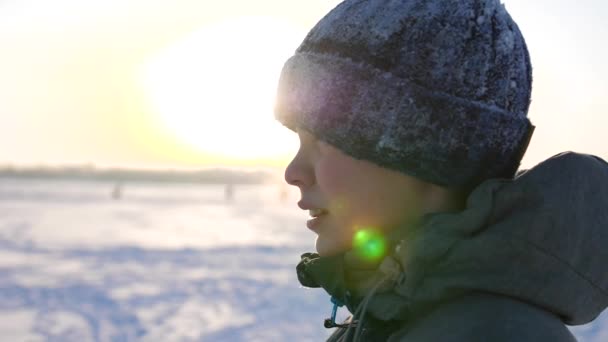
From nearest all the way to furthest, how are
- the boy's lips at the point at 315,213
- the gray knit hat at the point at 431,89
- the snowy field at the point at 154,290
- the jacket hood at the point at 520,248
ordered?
the jacket hood at the point at 520,248, the gray knit hat at the point at 431,89, the boy's lips at the point at 315,213, the snowy field at the point at 154,290

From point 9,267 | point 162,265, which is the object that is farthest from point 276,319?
point 9,267

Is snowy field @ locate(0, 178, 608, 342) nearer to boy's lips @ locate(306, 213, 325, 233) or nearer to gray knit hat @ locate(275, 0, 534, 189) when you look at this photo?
boy's lips @ locate(306, 213, 325, 233)

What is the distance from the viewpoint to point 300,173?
55.5 inches

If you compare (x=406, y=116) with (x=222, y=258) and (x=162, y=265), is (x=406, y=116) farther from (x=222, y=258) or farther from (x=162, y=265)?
(x=222, y=258)

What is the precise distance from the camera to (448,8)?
130cm

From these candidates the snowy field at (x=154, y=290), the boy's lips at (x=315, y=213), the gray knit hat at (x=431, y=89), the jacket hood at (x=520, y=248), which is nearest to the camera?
the jacket hood at (x=520, y=248)

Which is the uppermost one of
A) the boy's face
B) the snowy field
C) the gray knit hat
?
the gray knit hat

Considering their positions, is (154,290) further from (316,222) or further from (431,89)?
(431,89)

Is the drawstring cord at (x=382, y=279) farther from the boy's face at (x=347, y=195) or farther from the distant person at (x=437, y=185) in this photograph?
the boy's face at (x=347, y=195)

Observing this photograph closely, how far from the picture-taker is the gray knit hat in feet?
4.22

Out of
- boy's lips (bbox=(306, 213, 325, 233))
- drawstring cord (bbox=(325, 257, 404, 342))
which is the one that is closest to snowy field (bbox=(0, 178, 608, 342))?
boy's lips (bbox=(306, 213, 325, 233))

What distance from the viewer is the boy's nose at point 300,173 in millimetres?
1409

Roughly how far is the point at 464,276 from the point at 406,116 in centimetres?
37

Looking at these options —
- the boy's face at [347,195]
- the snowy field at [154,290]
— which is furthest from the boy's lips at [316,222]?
the snowy field at [154,290]
